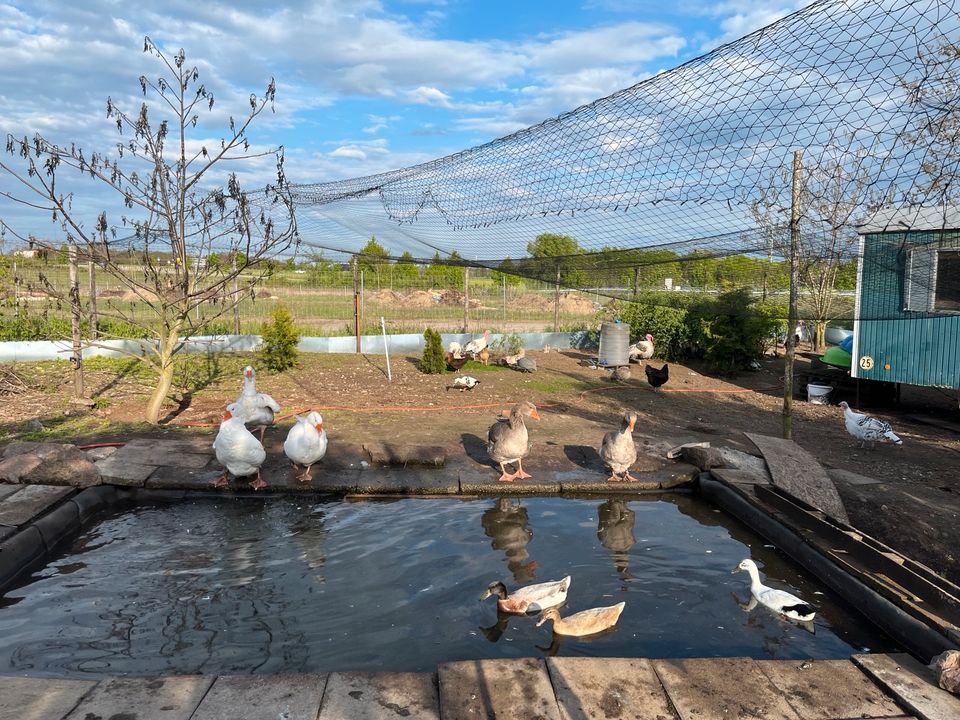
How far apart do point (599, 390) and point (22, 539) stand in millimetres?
9630

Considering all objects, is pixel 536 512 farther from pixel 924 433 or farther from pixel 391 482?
pixel 924 433

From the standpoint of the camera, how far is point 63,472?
627cm

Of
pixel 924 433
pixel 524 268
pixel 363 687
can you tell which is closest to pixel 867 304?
pixel 924 433

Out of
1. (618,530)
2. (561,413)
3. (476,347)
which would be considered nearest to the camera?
(618,530)

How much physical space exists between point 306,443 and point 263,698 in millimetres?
3680

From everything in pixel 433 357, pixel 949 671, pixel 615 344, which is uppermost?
pixel 615 344

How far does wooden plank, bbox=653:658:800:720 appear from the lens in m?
3.09

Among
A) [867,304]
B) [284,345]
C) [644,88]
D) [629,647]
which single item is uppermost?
[644,88]

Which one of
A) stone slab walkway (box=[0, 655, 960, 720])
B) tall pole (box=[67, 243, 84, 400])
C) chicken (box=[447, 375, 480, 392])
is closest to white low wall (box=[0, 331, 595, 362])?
tall pole (box=[67, 243, 84, 400])

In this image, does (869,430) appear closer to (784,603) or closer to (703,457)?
(703,457)

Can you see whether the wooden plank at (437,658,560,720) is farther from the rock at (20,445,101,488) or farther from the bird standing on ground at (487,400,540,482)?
the rock at (20,445,101,488)

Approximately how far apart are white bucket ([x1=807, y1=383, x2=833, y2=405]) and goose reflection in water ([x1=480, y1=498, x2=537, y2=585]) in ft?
27.2

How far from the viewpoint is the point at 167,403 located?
32.6 ft

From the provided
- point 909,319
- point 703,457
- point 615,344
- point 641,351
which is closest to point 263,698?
point 703,457
